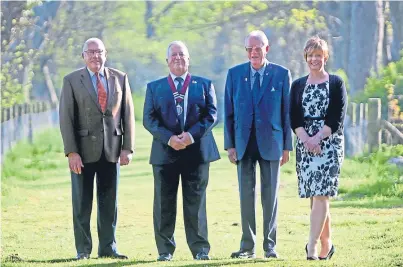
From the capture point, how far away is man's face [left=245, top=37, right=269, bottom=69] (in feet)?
34.5

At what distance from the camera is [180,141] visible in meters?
10.6

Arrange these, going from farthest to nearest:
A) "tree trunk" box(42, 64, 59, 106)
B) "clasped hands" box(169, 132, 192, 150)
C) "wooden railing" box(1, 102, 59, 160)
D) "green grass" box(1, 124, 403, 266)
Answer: "tree trunk" box(42, 64, 59, 106) → "wooden railing" box(1, 102, 59, 160) → "green grass" box(1, 124, 403, 266) → "clasped hands" box(169, 132, 192, 150)

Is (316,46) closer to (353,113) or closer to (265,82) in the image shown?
(265,82)

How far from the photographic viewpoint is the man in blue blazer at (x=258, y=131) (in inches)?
420

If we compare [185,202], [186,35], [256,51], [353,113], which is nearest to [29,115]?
[353,113]


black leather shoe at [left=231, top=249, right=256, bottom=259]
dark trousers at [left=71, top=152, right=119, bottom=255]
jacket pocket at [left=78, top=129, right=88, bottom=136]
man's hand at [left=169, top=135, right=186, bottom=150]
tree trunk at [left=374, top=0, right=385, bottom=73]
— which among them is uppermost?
tree trunk at [left=374, top=0, right=385, bottom=73]

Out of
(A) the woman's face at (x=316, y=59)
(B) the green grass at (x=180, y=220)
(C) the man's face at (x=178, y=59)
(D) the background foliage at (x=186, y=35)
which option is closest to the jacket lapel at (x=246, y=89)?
(C) the man's face at (x=178, y=59)

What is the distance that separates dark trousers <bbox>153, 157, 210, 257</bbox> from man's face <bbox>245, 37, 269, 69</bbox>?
1014 mm

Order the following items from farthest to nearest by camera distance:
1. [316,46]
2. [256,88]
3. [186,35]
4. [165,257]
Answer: [186,35], [165,257], [256,88], [316,46]

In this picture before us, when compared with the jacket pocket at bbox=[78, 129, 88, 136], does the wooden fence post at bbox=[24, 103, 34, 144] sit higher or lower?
lower

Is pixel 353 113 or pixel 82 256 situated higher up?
pixel 353 113

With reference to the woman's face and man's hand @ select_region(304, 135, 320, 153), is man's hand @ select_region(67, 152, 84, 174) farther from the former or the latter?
the woman's face

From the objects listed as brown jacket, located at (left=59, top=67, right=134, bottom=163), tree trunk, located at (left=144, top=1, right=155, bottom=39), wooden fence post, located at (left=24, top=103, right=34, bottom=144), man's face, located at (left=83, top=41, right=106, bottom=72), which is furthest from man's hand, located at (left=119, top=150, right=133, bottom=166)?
tree trunk, located at (left=144, top=1, right=155, bottom=39)

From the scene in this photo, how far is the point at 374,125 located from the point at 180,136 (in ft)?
40.0
